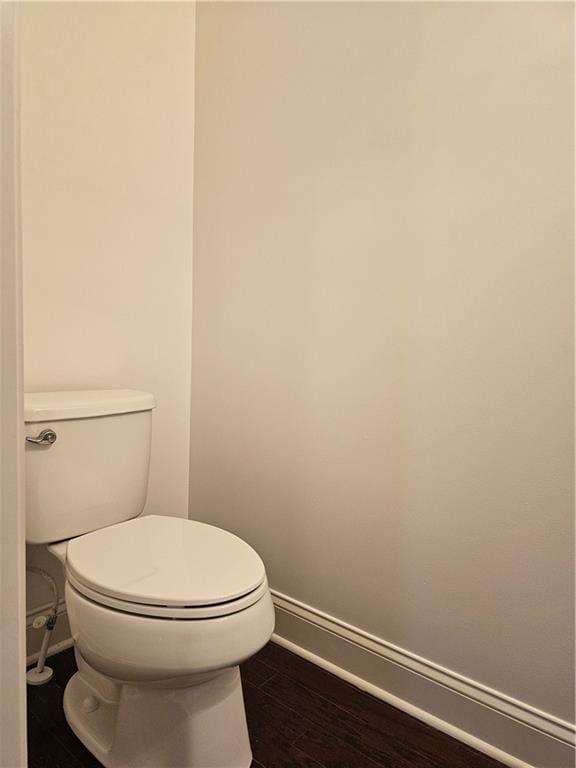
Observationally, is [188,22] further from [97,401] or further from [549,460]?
[549,460]

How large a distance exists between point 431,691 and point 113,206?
1534 millimetres

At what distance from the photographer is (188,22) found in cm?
160

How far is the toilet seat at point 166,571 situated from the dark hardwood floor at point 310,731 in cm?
41

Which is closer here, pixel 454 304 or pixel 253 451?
pixel 454 304

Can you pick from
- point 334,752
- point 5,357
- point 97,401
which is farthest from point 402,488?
point 5,357

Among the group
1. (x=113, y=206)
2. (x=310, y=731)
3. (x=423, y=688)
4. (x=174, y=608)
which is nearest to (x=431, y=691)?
(x=423, y=688)

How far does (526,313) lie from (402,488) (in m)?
0.50

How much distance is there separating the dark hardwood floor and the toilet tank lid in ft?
2.29

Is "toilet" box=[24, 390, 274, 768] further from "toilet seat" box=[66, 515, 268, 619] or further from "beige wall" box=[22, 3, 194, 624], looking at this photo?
"beige wall" box=[22, 3, 194, 624]

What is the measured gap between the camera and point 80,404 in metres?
1.16

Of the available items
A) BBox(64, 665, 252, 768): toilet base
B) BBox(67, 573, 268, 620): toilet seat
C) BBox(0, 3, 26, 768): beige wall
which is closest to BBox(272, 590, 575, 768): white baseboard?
BBox(64, 665, 252, 768): toilet base

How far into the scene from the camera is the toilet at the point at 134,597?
87cm

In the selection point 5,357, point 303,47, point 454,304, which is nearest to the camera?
point 5,357

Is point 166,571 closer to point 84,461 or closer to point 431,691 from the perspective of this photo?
point 84,461
